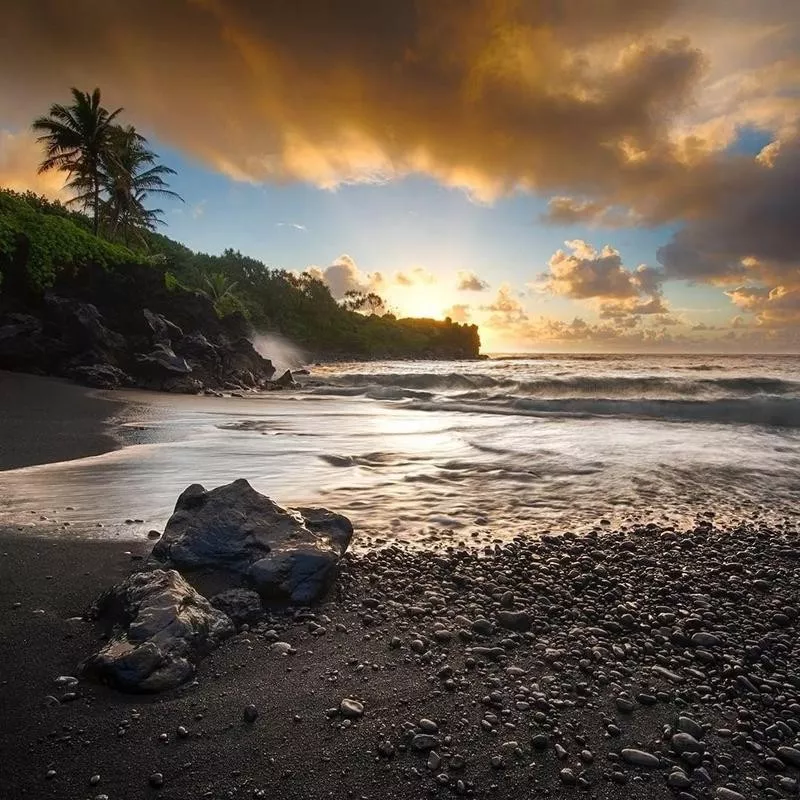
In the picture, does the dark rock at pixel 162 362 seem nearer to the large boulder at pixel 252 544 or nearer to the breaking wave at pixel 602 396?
the breaking wave at pixel 602 396

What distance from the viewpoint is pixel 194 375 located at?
84.9 feet

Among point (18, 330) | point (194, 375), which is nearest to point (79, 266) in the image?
point (18, 330)

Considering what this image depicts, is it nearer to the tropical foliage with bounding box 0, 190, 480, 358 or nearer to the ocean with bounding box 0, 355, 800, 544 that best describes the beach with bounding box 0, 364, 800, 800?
the ocean with bounding box 0, 355, 800, 544

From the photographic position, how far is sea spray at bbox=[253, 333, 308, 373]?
181 feet

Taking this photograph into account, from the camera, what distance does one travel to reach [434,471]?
9000 millimetres

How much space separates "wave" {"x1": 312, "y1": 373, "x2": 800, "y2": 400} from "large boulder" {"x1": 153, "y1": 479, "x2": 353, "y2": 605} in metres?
22.4

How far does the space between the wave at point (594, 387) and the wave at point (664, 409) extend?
2.39 metres

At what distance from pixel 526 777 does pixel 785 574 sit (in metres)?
3.97

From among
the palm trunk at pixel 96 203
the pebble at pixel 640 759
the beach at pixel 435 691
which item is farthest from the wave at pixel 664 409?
the palm trunk at pixel 96 203

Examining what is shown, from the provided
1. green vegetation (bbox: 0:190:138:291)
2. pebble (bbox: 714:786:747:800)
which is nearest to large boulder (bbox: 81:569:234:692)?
pebble (bbox: 714:786:747:800)

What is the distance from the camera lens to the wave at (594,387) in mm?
25906

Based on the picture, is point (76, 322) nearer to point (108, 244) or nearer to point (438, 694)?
point (108, 244)

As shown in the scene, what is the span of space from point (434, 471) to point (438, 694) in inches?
237

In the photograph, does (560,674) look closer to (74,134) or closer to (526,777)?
(526,777)
